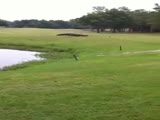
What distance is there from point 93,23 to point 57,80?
119964 mm

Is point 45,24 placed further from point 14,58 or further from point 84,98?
point 84,98

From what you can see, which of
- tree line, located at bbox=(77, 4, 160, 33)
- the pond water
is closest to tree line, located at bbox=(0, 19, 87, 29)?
tree line, located at bbox=(77, 4, 160, 33)

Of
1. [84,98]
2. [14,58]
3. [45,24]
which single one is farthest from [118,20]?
[84,98]

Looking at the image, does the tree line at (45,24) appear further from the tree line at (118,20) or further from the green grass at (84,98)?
the green grass at (84,98)

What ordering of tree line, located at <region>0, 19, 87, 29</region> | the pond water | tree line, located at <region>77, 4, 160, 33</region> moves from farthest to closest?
tree line, located at <region>0, 19, 87, 29</region>
tree line, located at <region>77, 4, 160, 33</region>
the pond water

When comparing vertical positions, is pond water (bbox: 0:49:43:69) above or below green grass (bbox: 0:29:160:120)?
below

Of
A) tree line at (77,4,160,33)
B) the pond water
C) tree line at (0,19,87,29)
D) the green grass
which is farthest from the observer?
tree line at (0,19,87,29)

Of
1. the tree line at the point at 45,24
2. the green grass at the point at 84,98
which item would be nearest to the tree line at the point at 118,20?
the tree line at the point at 45,24

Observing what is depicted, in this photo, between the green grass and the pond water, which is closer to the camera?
the green grass

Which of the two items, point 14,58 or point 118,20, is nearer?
point 14,58

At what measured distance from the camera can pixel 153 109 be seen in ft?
45.4

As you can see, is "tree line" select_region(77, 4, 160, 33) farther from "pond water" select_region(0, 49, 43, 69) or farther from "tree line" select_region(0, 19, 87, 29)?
"pond water" select_region(0, 49, 43, 69)

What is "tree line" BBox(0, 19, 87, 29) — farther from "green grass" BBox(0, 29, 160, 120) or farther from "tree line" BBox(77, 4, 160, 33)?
"green grass" BBox(0, 29, 160, 120)

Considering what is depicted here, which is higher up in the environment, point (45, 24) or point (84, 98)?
point (84, 98)
